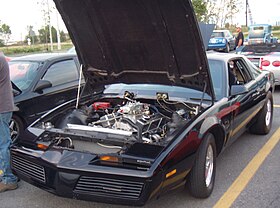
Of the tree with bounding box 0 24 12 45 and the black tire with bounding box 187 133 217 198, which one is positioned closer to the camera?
the black tire with bounding box 187 133 217 198

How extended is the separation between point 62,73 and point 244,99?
3.27 m

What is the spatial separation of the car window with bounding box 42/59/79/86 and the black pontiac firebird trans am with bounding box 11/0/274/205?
155 centimetres

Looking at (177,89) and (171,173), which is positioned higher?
(177,89)

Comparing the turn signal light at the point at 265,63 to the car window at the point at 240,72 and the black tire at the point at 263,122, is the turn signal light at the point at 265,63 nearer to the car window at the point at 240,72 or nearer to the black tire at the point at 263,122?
the black tire at the point at 263,122

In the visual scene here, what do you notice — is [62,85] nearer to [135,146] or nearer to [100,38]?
[100,38]

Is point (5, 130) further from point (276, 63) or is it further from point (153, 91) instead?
point (276, 63)

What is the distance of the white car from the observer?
9695mm

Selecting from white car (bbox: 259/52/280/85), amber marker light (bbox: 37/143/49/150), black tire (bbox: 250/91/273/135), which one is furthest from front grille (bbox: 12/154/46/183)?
white car (bbox: 259/52/280/85)

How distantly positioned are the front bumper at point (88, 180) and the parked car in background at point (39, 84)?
231cm

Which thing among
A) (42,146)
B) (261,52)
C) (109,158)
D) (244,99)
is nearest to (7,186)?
(42,146)

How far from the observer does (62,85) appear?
649cm

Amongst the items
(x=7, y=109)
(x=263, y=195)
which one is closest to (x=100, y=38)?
(x=7, y=109)

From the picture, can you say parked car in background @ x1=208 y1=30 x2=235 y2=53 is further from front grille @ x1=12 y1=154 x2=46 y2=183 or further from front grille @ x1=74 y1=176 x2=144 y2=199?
front grille @ x1=74 y1=176 x2=144 y2=199

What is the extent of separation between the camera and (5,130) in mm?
4207
